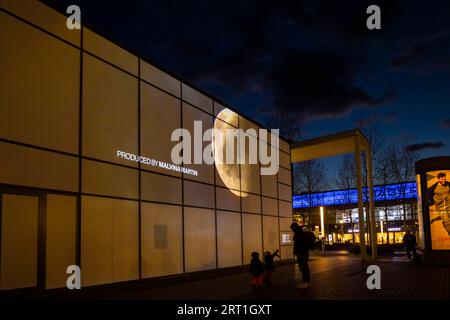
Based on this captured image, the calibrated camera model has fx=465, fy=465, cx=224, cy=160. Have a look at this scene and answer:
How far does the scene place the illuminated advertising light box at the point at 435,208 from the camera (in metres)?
20.2

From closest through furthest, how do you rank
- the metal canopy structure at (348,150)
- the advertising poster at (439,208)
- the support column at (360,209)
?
the advertising poster at (439,208) < the support column at (360,209) < the metal canopy structure at (348,150)

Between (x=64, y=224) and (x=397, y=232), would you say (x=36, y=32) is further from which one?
(x=397, y=232)

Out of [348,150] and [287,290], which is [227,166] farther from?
[348,150]

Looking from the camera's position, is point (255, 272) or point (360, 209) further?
point (360, 209)

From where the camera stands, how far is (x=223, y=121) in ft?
71.3

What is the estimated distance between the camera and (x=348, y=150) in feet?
96.8

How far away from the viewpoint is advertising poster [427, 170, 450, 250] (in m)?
20.2

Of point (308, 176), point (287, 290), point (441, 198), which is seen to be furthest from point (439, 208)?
point (308, 176)

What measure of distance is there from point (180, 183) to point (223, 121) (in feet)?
16.3

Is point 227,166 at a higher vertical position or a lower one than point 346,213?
higher

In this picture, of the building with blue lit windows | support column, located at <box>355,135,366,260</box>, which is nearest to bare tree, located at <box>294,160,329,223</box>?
the building with blue lit windows

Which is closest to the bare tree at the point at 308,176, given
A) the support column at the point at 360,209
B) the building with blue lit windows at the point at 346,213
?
the building with blue lit windows at the point at 346,213

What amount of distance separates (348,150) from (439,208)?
9.60 m

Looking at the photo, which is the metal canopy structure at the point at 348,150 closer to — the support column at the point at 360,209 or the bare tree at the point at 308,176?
the support column at the point at 360,209
